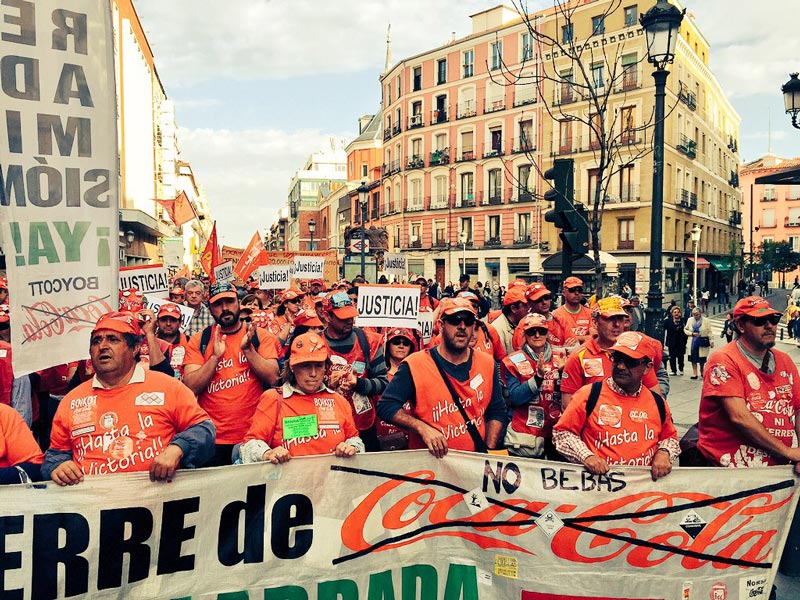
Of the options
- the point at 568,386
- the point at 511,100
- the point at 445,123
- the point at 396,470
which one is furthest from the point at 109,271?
the point at 445,123

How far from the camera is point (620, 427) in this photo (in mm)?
3900

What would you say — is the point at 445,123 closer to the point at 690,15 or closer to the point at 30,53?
the point at 690,15

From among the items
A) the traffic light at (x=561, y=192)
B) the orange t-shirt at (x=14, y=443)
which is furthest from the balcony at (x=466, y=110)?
the orange t-shirt at (x=14, y=443)

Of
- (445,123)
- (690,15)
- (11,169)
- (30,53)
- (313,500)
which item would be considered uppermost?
(690,15)

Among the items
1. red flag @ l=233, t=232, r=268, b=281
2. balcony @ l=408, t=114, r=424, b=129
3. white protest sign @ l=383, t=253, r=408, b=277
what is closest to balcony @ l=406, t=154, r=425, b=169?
balcony @ l=408, t=114, r=424, b=129

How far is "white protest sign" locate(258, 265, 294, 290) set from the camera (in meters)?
11.3

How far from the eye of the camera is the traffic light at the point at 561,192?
21.4 feet

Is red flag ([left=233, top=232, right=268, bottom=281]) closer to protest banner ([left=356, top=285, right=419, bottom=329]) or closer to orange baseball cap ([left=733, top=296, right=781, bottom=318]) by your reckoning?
protest banner ([left=356, top=285, right=419, bottom=329])

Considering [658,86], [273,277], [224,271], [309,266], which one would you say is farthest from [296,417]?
[309,266]

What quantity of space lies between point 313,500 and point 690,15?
159 ft

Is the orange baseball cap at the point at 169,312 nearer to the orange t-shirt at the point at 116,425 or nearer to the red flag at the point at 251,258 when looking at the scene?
the orange t-shirt at the point at 116,425

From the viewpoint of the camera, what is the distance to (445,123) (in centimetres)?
4934

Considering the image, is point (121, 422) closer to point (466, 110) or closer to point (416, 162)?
point (466, 110)

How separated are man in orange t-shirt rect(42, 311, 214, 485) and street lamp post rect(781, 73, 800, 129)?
9.40 metres
